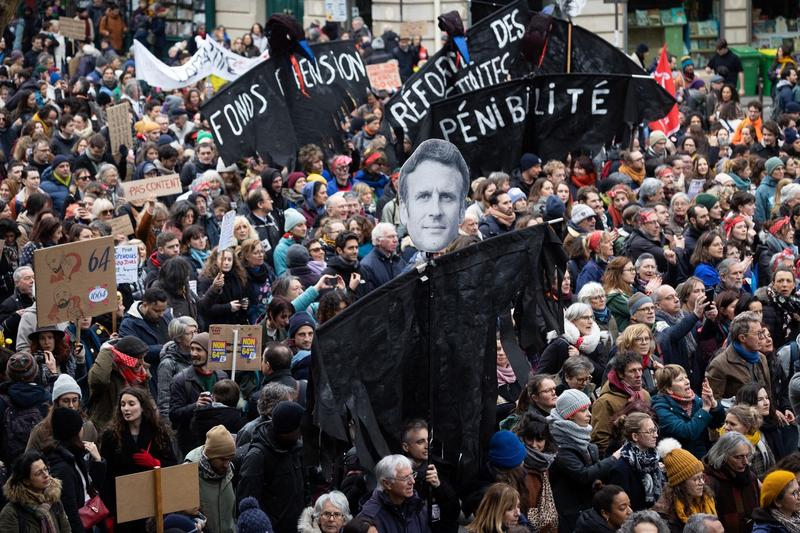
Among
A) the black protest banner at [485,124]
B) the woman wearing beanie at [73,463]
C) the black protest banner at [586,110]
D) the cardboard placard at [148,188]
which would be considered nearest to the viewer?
the woman wearing beanie at [73,463]

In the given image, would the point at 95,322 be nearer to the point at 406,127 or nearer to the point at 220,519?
the point at 220,519

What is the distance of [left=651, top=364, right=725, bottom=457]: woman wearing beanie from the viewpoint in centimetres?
941

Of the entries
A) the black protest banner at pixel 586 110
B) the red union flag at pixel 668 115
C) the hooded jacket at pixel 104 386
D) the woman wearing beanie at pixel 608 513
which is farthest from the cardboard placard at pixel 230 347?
the red union flag at pixel 668 115

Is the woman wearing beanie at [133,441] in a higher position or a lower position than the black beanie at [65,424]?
lower

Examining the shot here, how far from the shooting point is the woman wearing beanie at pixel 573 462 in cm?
870

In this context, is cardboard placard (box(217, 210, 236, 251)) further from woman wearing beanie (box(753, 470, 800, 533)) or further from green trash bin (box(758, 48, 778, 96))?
green trash bin (box(758, 48, 778, 96))

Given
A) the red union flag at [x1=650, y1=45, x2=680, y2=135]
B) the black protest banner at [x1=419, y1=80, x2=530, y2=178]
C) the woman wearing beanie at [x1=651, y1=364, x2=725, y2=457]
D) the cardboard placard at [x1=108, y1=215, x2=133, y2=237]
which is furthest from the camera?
the red union flag at [x1=650, y1=45, x2=680, y2=135]

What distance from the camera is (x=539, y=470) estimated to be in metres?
8.48

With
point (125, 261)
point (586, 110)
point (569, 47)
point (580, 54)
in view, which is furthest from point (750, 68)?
point (125, 261)

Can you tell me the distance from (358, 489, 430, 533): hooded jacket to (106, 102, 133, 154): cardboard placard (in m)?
8.84

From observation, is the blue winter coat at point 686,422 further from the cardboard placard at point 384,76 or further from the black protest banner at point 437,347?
the cardboard placard at point 384,76

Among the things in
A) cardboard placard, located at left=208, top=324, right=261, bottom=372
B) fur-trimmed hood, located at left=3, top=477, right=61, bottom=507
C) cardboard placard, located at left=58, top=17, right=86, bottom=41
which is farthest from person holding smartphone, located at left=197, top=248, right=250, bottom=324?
cardboard placard, located at left=58, top=17, right=86, bottom=41

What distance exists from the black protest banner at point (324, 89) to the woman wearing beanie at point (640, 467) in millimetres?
6734

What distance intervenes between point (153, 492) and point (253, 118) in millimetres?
7151
